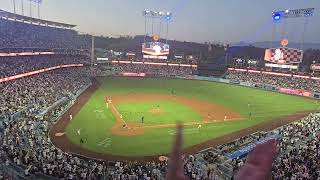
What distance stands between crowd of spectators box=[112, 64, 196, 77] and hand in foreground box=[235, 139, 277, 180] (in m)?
85.8

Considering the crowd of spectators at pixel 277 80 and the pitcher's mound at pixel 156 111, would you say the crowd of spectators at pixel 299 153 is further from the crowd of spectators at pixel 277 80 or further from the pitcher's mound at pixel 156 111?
the crowd of spectators at pixel 277 80

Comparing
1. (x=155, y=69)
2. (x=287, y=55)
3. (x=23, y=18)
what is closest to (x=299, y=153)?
(x=287, y=55)

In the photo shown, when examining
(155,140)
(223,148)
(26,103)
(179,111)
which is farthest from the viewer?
(179,111)

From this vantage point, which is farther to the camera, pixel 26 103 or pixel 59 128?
pixel 26 103

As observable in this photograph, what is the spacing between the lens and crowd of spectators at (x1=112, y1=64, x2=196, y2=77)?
8869cm

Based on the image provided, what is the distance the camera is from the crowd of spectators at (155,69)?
3492 inches

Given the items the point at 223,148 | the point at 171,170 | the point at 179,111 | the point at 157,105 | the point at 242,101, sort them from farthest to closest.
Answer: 1. the point at 242,101
2. the point at 157,105
3. the point at 179,111
4. the point at 223,148
5. the point at 171,170

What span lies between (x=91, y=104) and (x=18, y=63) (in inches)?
765

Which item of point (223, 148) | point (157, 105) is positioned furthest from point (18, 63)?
point (223, 148)

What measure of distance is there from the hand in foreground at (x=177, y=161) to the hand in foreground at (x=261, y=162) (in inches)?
20.1

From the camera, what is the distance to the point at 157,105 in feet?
157

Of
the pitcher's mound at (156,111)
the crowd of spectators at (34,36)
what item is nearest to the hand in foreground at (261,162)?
Result: the pitcher's mound at (156,111)

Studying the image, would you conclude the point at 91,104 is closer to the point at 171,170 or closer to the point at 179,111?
the point at 179,111

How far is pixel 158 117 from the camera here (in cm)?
4062
